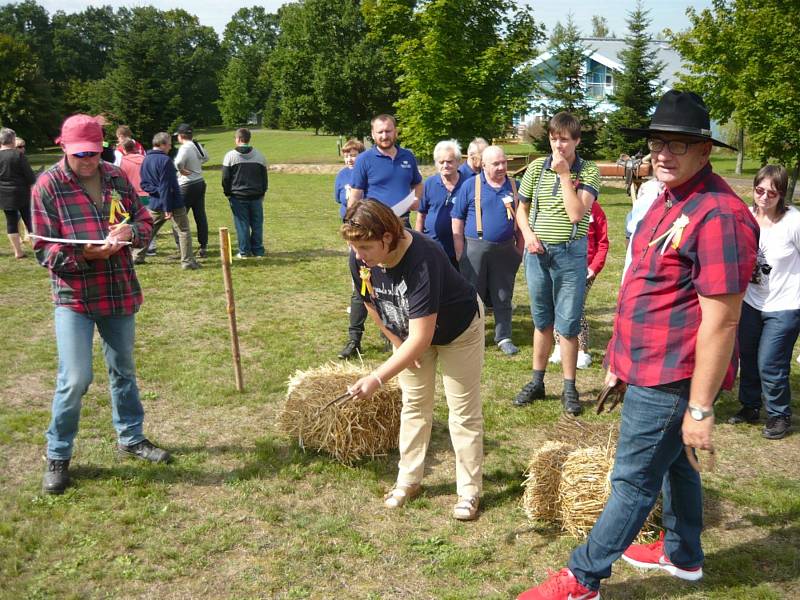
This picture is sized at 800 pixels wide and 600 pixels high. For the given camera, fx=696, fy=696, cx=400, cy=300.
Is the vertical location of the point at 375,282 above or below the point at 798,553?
above

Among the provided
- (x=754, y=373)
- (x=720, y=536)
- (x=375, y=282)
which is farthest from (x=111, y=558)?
(x=754, y=373)

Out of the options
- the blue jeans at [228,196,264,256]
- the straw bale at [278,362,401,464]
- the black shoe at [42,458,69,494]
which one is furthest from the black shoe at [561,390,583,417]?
the blue jeans at [228,196,264,256]

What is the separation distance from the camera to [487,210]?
7.03 m

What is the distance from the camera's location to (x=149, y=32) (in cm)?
4656

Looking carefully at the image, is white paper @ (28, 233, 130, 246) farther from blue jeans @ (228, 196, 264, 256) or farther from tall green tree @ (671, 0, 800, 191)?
tall green tree @ (671, 0, 800, 191)

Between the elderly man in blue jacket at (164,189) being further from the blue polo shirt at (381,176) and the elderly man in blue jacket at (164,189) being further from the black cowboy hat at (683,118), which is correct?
the black cowboy hat at (683,118)

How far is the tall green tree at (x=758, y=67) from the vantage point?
59.3 ft

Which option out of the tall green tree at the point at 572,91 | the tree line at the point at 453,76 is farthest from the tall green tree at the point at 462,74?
the tall green tree at the point at 572,91

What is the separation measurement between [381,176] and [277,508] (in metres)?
3.52

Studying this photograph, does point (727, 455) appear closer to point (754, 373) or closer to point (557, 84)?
point (754, 373)

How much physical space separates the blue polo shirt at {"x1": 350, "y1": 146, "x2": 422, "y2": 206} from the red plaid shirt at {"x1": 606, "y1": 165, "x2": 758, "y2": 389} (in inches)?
153

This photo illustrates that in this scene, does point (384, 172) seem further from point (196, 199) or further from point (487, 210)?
point (196, 199)

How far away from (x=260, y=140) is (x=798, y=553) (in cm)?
6020

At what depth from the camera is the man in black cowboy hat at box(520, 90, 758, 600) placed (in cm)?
270
